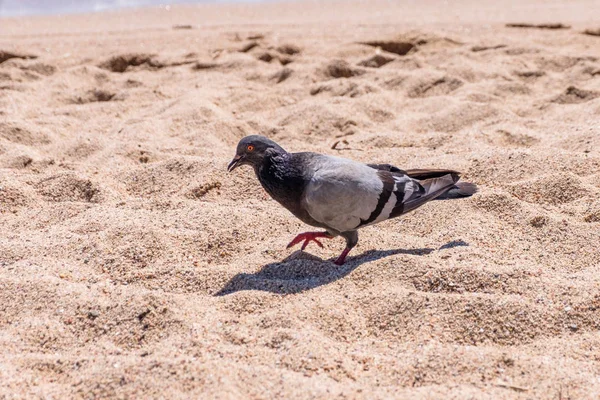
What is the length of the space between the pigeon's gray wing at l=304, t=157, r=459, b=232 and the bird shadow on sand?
181mm

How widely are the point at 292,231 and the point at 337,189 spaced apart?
0.58 m

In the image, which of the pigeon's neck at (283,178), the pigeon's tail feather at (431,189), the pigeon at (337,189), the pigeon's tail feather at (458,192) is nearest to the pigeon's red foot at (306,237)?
the pigeon at (337,189)

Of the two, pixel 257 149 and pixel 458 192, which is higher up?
pixel 257 149

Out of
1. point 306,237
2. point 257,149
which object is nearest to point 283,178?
point 257,149

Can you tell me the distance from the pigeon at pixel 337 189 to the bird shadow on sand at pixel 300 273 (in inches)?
3.8

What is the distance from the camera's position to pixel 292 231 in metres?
3.96

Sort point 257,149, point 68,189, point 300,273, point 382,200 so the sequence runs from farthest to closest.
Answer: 1. point 68,189
2. point 257,149
3. point 382,200
4. point 300,273

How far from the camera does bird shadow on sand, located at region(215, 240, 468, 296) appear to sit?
321 centimetres

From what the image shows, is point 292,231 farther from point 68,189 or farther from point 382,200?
point 68,189

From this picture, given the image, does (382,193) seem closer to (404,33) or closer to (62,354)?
(62,354)

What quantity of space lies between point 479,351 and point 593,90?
396 cm

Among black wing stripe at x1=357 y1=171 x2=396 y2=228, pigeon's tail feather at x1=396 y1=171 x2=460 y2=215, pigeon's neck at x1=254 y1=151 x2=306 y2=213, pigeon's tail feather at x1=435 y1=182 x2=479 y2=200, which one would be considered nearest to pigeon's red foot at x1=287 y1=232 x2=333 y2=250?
pigeon's neck at x1=254 y1=151 x2=306 y2=213

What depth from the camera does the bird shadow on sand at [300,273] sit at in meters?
3.21

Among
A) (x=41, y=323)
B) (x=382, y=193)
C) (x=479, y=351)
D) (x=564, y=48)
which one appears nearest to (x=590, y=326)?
(x=479, y=351)
